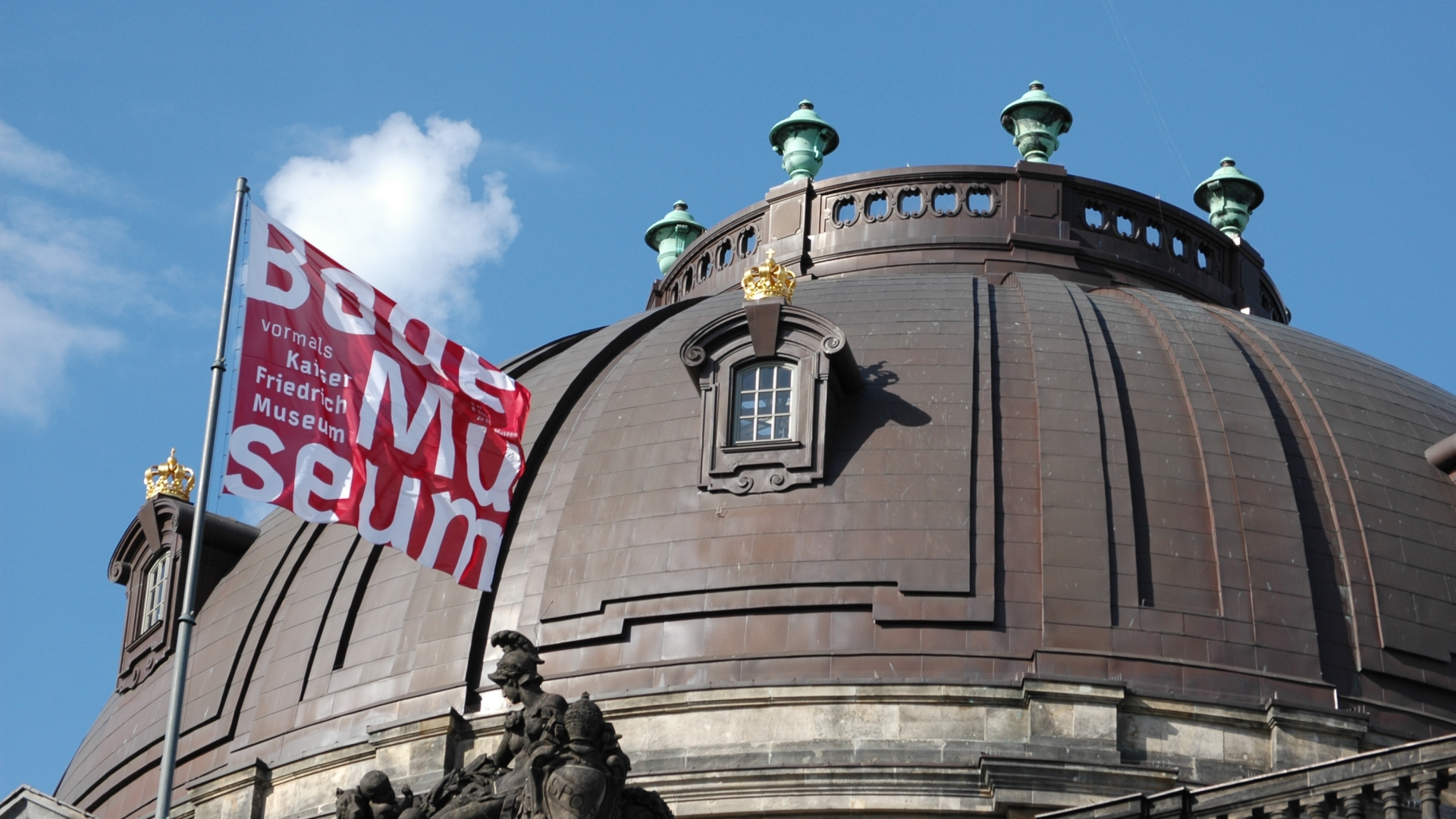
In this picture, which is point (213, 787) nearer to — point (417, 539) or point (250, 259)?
point (417, 539)

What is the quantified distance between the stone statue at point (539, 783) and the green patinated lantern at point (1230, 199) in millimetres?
19631

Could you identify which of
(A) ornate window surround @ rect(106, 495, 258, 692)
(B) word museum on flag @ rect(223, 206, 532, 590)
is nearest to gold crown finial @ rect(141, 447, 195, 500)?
(A) ornate window surround @ rect(106, 495, 258, 692)

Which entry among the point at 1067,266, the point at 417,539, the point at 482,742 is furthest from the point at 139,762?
the point at 1067,266

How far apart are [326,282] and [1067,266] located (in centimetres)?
1520

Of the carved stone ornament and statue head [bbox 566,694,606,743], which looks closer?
statue head [bbox 566,694,606,743]

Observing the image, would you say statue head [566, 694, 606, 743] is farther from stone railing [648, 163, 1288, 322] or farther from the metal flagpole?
stone railing [648, 163, 1288, 322]

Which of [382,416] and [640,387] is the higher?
[640,387]

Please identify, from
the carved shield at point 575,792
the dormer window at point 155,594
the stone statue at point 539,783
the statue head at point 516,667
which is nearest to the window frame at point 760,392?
the statue head at point 516,667

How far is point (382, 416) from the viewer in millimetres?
28609

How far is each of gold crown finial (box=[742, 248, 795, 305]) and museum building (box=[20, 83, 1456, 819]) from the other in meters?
0.05

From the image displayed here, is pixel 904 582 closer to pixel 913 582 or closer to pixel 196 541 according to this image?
pixel 913 582

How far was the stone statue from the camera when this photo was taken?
25.2 meters

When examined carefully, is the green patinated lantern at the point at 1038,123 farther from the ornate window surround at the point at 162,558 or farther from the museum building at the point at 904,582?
the ornate window surround at the point at 162,558

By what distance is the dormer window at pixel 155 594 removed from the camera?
38.9 meters
